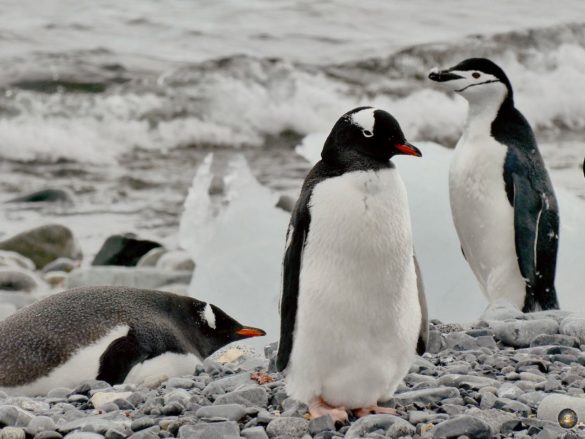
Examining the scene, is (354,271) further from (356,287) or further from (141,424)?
(141,424)

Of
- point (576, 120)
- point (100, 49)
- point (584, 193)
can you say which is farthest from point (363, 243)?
point (100, 49)

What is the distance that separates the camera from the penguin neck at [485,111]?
17.8 ft

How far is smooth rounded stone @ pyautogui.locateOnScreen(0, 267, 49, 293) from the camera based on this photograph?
7.50 meters

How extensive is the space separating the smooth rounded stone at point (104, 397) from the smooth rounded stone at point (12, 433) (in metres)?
0.42

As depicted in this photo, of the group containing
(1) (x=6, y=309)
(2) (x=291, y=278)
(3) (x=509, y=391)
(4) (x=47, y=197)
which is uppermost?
(2) (x=291, y=278)

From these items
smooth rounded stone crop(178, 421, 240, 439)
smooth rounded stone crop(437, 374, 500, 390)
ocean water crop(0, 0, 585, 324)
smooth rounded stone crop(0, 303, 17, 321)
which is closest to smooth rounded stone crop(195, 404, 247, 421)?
smooth rounded stone crop(178, 421, 240, 439)

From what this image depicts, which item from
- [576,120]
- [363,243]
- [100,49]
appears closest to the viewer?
[363,243]

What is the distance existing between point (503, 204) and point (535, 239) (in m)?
0.23

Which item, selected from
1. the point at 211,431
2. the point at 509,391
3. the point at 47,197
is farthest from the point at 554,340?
the point at 47,197

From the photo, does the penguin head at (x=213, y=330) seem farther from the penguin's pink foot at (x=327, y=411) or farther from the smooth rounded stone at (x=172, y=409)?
the penguin's pink foot at (x=327, y=411)

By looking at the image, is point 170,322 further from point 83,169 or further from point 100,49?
point 100,49

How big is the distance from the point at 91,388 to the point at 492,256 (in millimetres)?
2278

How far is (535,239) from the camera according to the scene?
5.32 metres

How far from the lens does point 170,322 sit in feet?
15.0
